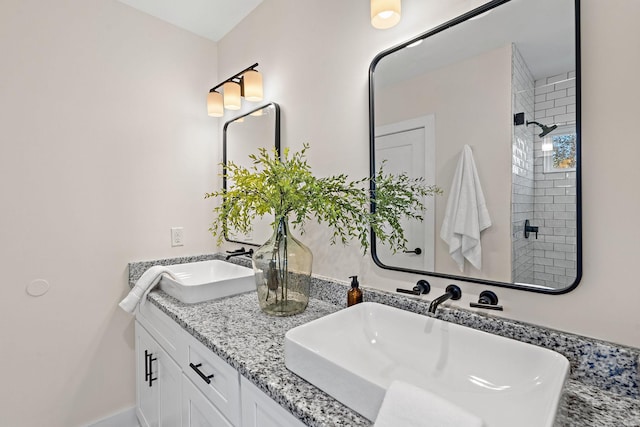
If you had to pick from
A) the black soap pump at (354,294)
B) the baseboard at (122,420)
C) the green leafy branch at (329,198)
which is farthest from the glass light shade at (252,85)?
the baseboard at (122,420)

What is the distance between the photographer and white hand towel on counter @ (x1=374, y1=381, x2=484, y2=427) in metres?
0.53

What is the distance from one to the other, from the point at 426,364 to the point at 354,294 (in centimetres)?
38

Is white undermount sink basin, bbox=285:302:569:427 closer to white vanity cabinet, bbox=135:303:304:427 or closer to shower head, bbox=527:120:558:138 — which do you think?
white vanity cabinet, bbox=135:303:304:427

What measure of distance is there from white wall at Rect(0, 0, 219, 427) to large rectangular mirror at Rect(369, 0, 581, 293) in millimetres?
1537

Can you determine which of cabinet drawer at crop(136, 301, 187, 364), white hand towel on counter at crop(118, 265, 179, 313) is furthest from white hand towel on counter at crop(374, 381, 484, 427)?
white hand towel on counter at crop(118, 265, 179, 313)

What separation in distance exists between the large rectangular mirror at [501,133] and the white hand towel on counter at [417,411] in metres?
0.51

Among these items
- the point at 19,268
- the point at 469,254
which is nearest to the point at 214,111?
the point at 19,268

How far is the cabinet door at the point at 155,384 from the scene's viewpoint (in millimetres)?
1350

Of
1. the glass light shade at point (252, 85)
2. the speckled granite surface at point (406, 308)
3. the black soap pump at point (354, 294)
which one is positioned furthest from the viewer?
the glass light shade at point (252, 85)

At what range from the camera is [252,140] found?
1.95 m

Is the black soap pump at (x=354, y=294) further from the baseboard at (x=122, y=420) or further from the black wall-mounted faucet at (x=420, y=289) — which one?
the baseboard at (x=122, y=420)

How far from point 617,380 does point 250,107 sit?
1986 millimetres

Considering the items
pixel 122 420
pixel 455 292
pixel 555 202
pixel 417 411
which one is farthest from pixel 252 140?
pixel 122 420

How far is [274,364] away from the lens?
2.88 feet
